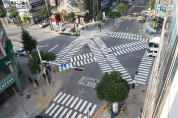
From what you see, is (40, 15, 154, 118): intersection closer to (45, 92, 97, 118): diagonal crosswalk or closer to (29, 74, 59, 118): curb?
(45, 92, 97, 118): diagonal crosswalk

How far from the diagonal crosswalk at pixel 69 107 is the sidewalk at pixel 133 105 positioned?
1925mm

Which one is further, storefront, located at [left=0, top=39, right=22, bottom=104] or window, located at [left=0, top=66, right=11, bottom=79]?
window, located at [left=0, top=66, right=11, bottom=79]

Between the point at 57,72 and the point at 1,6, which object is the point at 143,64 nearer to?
the point at 57,72

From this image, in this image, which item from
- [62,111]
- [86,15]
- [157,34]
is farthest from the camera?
[86,15]

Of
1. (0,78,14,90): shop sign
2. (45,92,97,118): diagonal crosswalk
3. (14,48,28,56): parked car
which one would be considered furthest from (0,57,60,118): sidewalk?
(14,48,28,56): parked car

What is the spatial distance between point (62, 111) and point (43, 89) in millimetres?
5900

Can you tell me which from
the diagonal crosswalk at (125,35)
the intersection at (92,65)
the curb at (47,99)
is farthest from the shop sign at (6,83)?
the diagonal crosswalk at (125,35)

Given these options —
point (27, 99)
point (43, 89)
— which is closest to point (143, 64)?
point (43, 89)

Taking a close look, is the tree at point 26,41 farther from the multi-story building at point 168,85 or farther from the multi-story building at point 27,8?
the multi-story building at point 27,8

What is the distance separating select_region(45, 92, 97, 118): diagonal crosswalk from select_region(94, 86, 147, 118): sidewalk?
6.32 feet

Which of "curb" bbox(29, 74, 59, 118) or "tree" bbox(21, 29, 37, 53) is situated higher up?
"tree" bbox(21, 29, 37, 53)

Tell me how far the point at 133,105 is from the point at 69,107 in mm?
9206

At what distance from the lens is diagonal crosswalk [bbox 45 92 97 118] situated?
21.3m

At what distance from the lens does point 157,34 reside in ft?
134
